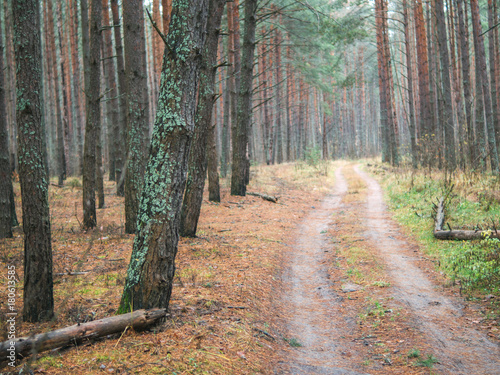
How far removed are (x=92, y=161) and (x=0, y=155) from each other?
6.09 ft

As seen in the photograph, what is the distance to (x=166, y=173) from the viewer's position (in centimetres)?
391

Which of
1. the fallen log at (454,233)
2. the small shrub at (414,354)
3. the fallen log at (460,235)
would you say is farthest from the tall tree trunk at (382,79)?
the small shrub at (414,354)

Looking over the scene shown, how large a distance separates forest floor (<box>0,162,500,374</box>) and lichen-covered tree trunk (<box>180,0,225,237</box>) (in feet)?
1.96

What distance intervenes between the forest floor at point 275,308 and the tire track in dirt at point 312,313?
0.07 ft

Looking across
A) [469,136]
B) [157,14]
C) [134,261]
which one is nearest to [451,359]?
[134,261]

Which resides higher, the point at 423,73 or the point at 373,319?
the point at 423,73

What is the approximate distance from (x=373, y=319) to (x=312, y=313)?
34.1 inches

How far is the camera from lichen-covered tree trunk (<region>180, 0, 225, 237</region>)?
322 inches

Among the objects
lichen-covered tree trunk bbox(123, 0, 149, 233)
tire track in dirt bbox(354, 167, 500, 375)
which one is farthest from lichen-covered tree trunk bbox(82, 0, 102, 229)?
tire track in dirt bbox(354, 167, 500, 375)

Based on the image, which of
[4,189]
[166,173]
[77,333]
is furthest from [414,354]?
[4,189]

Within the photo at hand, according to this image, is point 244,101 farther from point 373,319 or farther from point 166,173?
point 166,173

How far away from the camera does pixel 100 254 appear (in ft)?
23.0

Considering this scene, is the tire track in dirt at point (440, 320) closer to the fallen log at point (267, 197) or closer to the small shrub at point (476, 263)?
the small shrub at point (476, 263)

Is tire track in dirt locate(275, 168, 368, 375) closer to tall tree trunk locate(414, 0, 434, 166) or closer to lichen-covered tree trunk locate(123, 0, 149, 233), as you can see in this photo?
lichen-covered tree trunk locate(123, 0, 149, 233)
